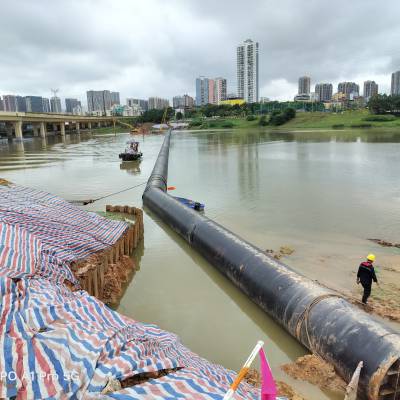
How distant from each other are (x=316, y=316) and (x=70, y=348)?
4939 millimetres

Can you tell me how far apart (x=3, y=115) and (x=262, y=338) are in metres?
75.9

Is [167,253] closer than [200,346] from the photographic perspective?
No

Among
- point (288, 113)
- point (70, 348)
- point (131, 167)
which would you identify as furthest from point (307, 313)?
point (288, 113)

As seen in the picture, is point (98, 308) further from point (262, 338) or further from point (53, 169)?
point (53, 169)

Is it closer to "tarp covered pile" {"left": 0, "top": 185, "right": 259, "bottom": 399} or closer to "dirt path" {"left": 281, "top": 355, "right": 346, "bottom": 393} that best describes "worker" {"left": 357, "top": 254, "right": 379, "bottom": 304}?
"dirt path" {"left": 281, "top": 355, "right": 346, "bottom": 393}

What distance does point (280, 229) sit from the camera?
15.8 m

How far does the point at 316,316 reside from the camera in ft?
23.3

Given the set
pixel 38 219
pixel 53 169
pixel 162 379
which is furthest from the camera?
pixel 53 169

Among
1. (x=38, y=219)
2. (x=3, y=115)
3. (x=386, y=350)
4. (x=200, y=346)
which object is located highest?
(x=3, y=115)

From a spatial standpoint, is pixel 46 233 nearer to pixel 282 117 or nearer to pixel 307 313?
pixel 307 313

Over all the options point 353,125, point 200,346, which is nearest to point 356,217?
point 200,346

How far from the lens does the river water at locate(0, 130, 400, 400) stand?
866 cm

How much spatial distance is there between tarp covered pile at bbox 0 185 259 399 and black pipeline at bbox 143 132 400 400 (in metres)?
2.02

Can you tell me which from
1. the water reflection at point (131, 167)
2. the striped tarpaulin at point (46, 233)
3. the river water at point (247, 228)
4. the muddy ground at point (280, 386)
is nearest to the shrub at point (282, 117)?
the river water at point (247, 228)
